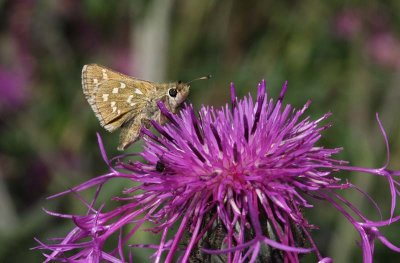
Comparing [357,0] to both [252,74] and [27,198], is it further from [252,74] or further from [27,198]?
[27,198]

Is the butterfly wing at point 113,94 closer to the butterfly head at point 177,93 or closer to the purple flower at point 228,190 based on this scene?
the butterfly head at point 177,93

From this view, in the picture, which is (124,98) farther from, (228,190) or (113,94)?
(228,190)

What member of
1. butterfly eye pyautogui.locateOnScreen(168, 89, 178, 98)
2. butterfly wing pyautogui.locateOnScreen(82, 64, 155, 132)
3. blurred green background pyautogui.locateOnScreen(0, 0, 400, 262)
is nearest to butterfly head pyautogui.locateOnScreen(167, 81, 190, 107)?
butterfly eye pyautogui.locateOnScreen(168, 89, 178, 98)

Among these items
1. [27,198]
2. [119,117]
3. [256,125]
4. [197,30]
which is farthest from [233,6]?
[256,125]

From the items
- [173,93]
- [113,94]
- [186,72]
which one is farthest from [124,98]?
[186,72]

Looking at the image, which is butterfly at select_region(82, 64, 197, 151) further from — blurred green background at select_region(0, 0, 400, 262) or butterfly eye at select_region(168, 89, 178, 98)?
blurred green background at select_region(0, 0, 400, 262)

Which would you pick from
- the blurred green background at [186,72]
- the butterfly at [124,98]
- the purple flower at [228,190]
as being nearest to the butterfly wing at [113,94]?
the butterfly at [124,98]

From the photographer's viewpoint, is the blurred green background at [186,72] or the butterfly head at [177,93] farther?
the blurred green background at [186,72]
